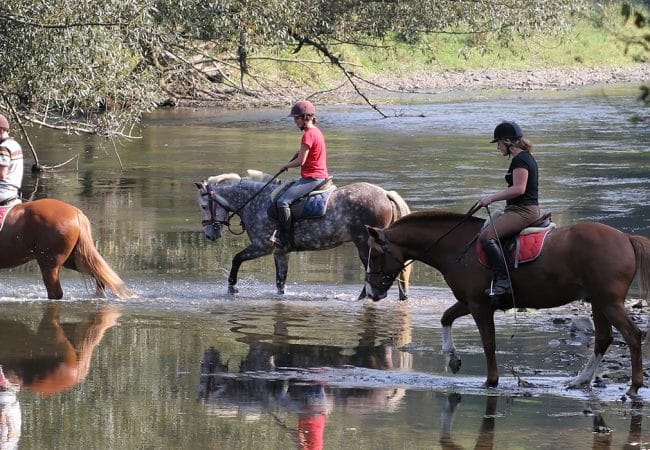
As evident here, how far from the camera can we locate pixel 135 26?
67.9ft

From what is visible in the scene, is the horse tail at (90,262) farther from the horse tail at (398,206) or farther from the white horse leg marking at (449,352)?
the white horse leg marking at (449,352)

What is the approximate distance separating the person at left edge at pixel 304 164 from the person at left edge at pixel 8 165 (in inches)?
125

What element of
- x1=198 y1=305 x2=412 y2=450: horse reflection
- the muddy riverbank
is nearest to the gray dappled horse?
x1=198 y1=305 x2=412 y2=450: horse reflection

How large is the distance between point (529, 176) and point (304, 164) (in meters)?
4.93

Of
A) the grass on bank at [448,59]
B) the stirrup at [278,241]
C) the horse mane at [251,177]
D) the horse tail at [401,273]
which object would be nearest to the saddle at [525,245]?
the horse tail at [401,273]

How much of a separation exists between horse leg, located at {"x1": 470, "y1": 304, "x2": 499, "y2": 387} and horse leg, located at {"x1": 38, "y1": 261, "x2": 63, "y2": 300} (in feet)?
18.5

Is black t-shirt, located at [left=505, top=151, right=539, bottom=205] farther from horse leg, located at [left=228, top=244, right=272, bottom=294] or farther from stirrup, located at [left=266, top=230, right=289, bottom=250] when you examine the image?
horse leg, located at [left=228, top=244, right=272, bottom=294]

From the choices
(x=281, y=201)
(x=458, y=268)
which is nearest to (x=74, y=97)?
(x=281, y=201)

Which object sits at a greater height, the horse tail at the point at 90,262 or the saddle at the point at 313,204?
the saddle at the point at 313,204

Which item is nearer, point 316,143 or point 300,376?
point 300,376

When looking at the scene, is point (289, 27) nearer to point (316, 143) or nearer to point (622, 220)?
point (622, 220)

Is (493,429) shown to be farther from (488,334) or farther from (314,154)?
(314,154)

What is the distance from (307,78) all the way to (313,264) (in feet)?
93.8

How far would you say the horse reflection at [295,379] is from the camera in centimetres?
891
